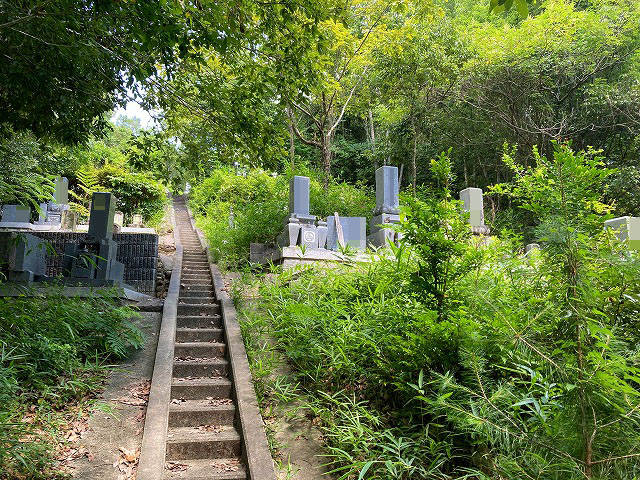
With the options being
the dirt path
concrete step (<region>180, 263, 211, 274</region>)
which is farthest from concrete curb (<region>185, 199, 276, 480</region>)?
concrete step (<region>180, 263, 211, 274</region>)

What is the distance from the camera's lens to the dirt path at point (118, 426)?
344 centimetres

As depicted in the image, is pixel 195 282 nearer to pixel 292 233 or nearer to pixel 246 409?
pixel 292 233

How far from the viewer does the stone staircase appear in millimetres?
3791

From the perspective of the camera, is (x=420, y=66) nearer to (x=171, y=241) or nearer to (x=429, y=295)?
(x=171, y=241)

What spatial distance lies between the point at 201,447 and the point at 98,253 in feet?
15.7

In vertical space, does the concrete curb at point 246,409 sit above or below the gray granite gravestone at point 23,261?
below

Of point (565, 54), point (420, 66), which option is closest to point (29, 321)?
point (420, 66)

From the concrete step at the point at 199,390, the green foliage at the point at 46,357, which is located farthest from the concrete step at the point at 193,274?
the concrete step at the point at 199,390

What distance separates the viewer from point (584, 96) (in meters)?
16.1

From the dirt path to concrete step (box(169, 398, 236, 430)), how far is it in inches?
12.0

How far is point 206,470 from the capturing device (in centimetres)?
370

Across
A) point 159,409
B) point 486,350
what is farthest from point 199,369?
point 486,350

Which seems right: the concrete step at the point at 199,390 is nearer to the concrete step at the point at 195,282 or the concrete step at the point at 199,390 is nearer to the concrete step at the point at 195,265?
the concrete step at the point at 195,282

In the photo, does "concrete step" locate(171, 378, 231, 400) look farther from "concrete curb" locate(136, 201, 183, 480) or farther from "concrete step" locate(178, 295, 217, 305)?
"concrete step" locate(178, 295, 217, 305)
